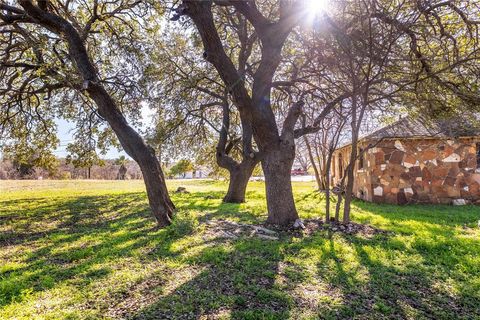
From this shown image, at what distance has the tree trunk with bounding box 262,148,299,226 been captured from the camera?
6453 millimetres

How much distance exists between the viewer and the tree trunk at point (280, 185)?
6.45 meters

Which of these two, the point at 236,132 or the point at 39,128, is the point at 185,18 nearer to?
the point at 236,132

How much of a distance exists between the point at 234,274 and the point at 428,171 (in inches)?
389

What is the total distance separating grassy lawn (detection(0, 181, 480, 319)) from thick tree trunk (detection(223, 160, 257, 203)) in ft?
14.5

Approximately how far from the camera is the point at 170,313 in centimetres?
294

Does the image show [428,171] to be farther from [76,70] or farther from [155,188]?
[76,70]

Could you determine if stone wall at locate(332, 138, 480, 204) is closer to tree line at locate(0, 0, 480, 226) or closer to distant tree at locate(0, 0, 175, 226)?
tree line at locate(0, 0, 480, 226)

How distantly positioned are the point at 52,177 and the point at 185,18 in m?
32.6

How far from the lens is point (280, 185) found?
6.45 meters

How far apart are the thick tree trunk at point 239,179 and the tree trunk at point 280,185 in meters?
4.33

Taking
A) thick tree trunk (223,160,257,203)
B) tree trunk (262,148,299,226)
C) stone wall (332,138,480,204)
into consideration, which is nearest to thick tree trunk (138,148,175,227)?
tree trunk (262,148,299,226)

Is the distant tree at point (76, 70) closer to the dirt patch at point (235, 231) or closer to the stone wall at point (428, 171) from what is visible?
the dirt patch at point (235, 231)

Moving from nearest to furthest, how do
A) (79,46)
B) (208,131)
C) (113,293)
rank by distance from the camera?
(113,293) → (79,46) → (208,131)

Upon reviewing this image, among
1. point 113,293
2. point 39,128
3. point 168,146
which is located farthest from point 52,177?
point 113,293
